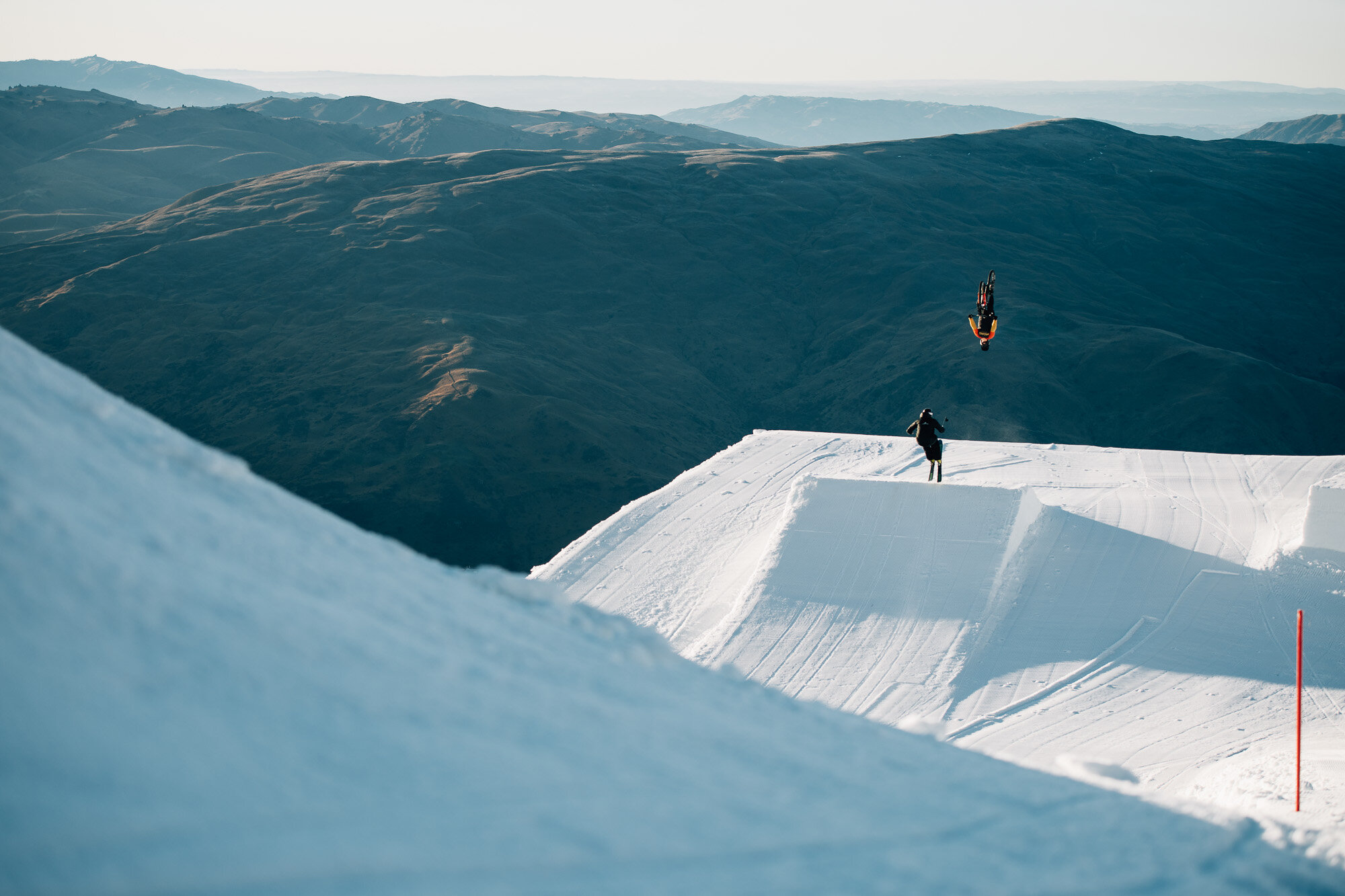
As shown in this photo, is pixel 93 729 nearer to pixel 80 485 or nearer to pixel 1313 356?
pixel 80 485

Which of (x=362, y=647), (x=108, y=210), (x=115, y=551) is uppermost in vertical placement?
(x=108, y=210)

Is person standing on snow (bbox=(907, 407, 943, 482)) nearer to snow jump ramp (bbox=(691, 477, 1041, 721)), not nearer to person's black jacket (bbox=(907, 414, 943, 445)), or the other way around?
person's black jacket (bbox=(907, 414, 943, 445))

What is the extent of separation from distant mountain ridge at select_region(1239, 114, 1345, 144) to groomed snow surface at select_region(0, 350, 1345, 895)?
135 meters

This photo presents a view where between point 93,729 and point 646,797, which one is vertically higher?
point 93,729

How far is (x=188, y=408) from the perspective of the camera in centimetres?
2905

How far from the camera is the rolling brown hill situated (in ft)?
88.9

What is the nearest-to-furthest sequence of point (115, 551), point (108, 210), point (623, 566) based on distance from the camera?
point (115, 551) → point (623, 566) → point (108, 210)

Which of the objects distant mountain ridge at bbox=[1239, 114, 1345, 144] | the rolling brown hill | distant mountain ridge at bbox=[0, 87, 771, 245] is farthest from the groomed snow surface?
distant mountain ridge at bbox=[1239, 114, 1345, 144]

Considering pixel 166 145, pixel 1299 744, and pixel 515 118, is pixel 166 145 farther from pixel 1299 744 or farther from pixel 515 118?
pixel 1299 744

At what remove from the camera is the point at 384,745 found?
2533 mm

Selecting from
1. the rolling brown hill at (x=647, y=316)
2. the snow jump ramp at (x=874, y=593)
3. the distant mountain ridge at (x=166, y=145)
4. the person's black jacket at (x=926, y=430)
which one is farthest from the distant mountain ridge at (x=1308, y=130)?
the snow jump ramp at (x=874, y=593)

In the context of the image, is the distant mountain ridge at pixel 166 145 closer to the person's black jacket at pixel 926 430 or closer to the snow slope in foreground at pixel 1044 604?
the snow slope in foreground at pixel 1044 604

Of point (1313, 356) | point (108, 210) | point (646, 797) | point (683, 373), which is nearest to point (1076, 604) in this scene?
point (646, 797)

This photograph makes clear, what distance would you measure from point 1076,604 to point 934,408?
24103mm
